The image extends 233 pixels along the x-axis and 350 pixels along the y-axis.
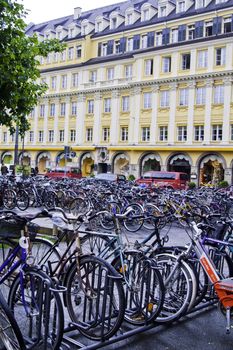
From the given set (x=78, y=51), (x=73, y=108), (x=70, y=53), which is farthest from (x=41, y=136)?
(x=78, y=51)

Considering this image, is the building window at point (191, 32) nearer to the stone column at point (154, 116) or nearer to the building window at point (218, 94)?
the stone column at point (154, 116)

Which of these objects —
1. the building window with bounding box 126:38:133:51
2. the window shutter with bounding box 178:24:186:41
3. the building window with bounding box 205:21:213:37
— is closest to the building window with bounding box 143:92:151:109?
the window shutter with bounding box 178:24:186:41

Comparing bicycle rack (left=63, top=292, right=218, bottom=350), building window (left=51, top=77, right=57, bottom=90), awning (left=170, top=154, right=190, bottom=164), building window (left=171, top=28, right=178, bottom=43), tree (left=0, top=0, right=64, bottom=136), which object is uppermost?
building window (left=171, top=28, right=178, bottom=43)

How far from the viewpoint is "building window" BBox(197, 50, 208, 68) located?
39938 millimetres

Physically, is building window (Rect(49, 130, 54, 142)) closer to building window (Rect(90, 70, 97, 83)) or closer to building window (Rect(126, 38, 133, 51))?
building window (Rect(90, 70, 97, 83))

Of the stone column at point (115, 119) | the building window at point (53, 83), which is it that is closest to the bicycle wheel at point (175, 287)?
the stone column at point (115, 119)

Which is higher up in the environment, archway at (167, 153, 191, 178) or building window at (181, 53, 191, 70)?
building window at (181, 53, 191, 70)

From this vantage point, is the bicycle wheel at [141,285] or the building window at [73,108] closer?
the bicycle wheel at [141,285]

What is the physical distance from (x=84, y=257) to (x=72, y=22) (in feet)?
177

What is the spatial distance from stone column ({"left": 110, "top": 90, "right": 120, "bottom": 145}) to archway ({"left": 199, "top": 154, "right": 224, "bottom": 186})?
10.0 m

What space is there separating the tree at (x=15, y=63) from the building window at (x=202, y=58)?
29.7m

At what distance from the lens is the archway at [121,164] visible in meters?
45.3

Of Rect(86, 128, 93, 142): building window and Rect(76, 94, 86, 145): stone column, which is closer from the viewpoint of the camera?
Rect(86, 128, 93, 142): building window

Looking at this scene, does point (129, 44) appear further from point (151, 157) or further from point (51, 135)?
point (51, 135)
